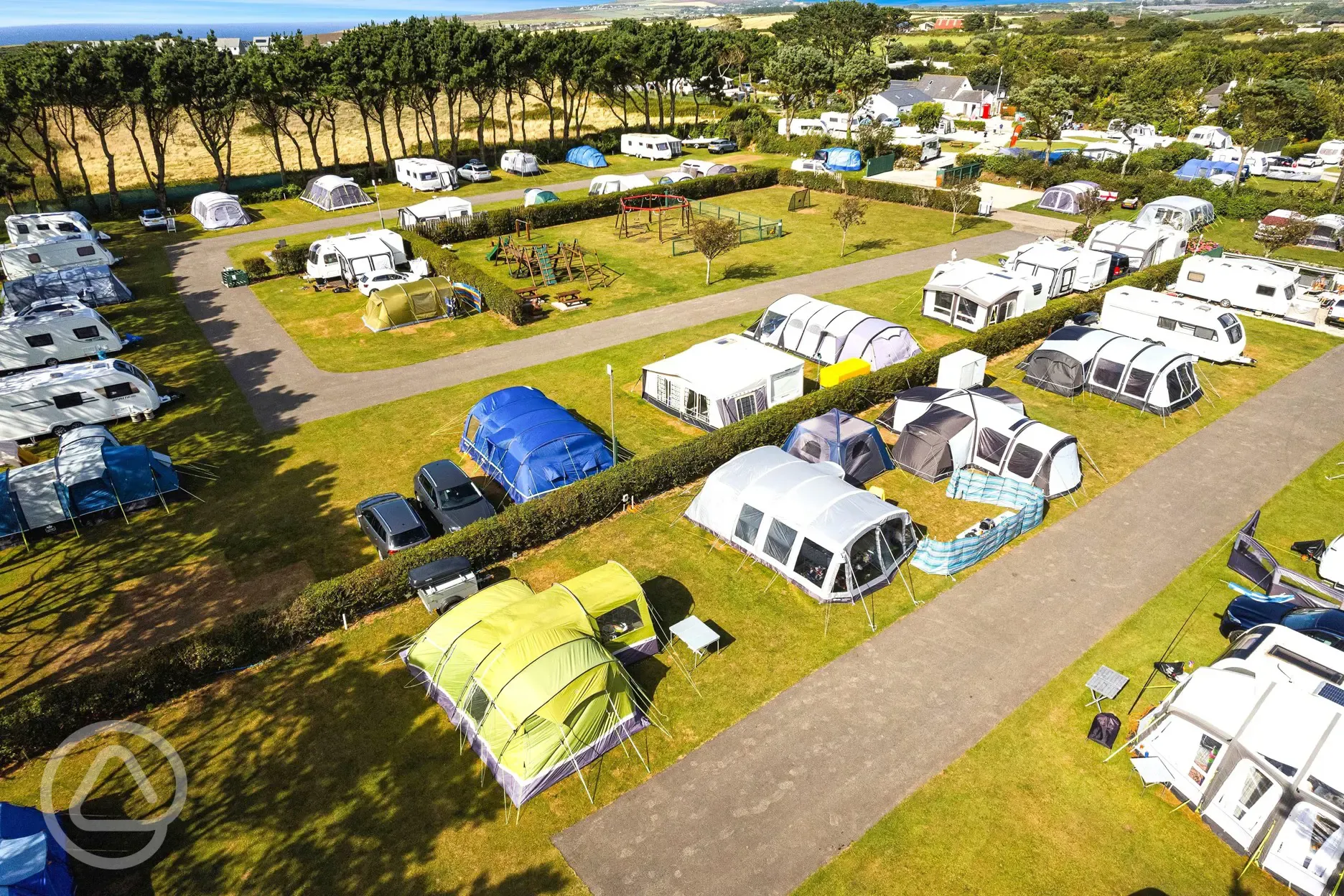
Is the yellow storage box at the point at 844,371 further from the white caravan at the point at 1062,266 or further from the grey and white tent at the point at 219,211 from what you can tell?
the grey and white tent at the point at 219,211

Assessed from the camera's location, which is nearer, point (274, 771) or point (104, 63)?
point (274, 771)

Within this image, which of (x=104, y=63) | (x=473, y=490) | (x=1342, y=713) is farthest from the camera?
(x=104, y=63)

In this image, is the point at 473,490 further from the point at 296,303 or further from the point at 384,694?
the point at 296,303

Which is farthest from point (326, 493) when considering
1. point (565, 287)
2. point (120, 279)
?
point (120, 279)

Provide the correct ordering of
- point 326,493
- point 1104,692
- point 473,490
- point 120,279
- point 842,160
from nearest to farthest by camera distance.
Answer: point 1104,692 < point 473,490 < point 326,493 < point 120,279 < point 842,160

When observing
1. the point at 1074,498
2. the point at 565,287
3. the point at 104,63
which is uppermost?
the point at 104,63

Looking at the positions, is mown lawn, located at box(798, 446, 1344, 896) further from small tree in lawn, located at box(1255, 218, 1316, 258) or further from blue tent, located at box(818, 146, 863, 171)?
blue tent, located at box(818, 146, 863, 171)

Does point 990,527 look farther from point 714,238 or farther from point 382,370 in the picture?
point 382,370
